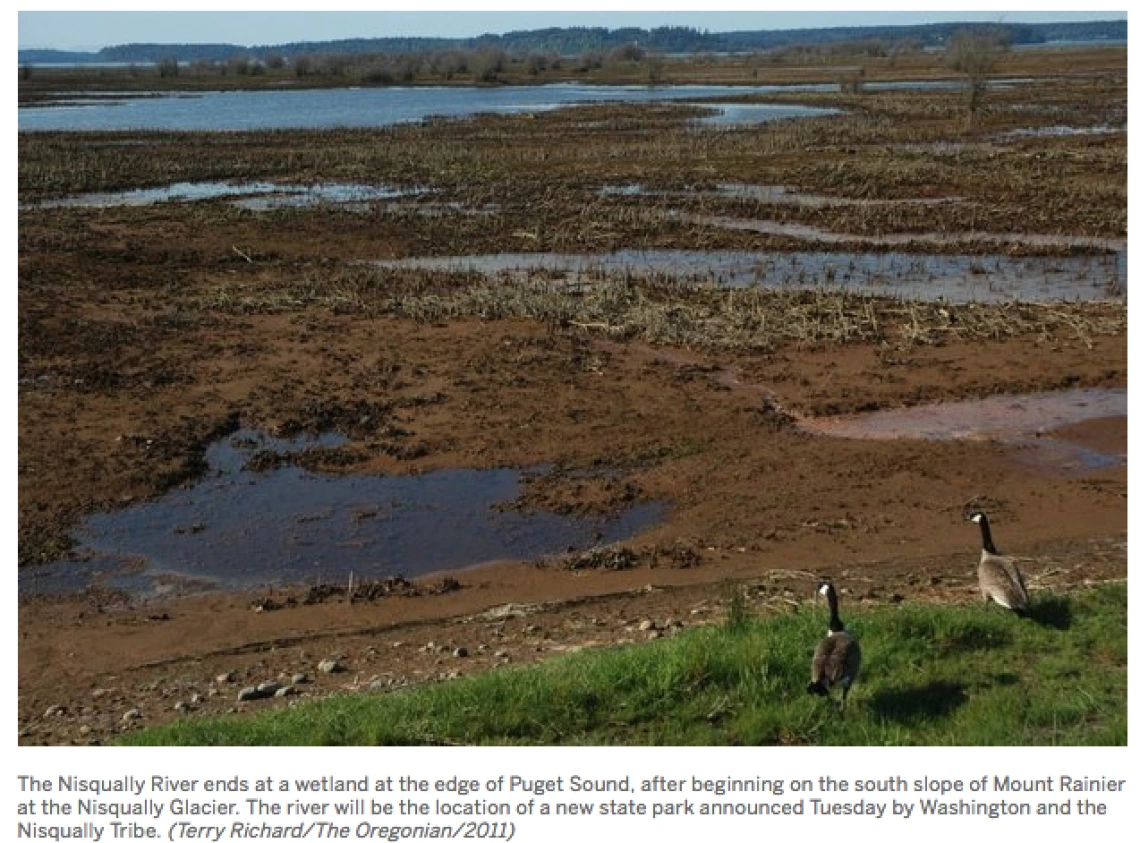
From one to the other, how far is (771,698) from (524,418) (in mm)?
9763

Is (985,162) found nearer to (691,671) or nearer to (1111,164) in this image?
(1111,164)

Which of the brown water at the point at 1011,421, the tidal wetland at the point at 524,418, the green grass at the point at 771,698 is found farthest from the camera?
the brown water at the point at 1011,421

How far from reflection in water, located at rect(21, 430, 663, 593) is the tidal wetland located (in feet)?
0.15

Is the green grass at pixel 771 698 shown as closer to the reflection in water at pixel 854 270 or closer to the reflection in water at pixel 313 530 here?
the reflection in water at pixel 313 530

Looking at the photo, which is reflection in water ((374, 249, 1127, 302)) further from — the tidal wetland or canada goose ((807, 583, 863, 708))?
canada goose ((807, 583, 863, 708))

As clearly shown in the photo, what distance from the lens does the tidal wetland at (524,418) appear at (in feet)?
34.7

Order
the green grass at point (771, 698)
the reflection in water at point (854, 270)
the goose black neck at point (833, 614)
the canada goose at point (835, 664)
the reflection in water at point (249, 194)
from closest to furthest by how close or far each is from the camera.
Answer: the green grass at point (771, 698) < the canada goose at point (835, 664) < the goose black neck at point (833, 614) < the reflection in water at point (854, 270) < the reflection in water at point (249, 194)

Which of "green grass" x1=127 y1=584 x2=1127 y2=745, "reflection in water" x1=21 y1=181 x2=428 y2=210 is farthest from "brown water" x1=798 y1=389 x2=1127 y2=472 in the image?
"reflection in water" x1=21 y1=181 x2=428 y2=210

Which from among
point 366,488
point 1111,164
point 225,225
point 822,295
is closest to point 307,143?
point 225,225

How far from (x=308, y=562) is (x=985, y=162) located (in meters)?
36.9

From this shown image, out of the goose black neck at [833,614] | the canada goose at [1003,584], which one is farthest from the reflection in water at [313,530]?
the goose black neck at [833,614]

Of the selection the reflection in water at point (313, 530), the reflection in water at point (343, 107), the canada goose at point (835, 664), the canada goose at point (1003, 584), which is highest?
the reflection in water at point (343, 107)

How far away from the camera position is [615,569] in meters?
11.7

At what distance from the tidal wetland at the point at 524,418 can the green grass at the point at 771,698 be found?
1028mm
